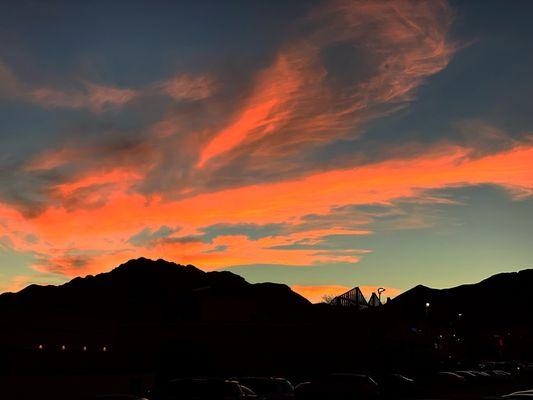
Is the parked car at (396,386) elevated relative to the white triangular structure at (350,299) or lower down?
lower down

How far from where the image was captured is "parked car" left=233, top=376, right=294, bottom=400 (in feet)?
87.0

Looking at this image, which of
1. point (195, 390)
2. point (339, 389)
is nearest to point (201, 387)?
point (195, 390)

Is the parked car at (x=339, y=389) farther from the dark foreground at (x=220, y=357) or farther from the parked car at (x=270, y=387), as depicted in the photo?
the parked car at (x=270, y=387)

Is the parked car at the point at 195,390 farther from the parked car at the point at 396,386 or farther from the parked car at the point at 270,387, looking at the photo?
the parked car at the point at 396,386

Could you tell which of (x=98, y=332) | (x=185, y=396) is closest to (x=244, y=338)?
(x=98, y=332)

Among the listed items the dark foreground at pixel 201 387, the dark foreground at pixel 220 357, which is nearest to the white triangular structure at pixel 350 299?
the dark foreground at pixel 220 357

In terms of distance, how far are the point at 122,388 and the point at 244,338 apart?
19.2 meters

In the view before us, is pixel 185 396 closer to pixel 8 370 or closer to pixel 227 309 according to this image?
pixel 8 370

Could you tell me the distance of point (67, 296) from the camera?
18100 cm

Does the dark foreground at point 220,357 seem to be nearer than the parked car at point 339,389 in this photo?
No

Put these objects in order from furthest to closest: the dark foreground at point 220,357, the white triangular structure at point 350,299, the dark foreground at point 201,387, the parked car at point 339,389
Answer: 1. the white triangular structure at point 350,299
2. the dark foreground at point 220,357
3. the parked car at point 339,389
4. the dark foreground at point 201,387

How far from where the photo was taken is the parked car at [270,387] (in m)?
26.5

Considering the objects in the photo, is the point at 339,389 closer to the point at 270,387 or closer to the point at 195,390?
the point at 270,387

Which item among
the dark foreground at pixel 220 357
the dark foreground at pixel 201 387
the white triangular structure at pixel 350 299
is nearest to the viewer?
the dark foreground at pixel 201 387
